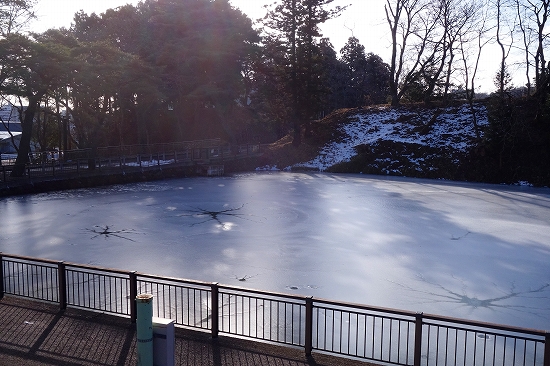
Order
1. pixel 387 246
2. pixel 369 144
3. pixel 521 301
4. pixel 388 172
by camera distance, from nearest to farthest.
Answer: pixel 521 301, pixel 387 246, pixel 388 172, pixel 369 144

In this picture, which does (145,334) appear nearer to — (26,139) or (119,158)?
(26,139)

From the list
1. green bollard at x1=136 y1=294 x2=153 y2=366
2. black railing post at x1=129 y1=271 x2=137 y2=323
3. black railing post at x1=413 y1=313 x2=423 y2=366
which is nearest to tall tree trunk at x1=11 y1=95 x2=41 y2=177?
black railing post at x1=129 y1=271 x2=137 y2=323

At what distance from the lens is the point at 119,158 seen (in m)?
25.9

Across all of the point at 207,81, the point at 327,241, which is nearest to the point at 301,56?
the point at 207,81

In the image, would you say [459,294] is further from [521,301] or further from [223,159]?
[223,159]

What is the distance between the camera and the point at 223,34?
35.2m

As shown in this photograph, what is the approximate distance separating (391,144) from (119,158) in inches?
705

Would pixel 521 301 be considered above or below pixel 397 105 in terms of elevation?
below

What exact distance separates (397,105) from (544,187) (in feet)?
51.8

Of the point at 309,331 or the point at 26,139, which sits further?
the point at 26,139

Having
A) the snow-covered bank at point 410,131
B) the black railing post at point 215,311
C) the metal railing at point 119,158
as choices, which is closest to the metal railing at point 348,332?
the black railing post at point 215,311

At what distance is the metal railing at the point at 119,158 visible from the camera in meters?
22.6

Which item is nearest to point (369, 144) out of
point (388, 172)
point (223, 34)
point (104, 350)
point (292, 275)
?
point (388, 172)

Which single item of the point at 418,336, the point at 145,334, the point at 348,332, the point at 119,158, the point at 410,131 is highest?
the point at 410,131
